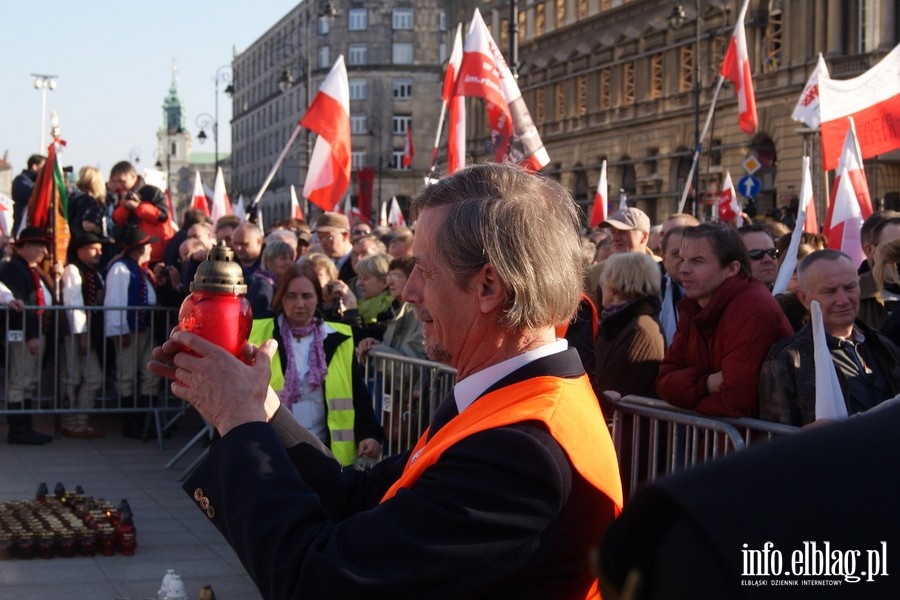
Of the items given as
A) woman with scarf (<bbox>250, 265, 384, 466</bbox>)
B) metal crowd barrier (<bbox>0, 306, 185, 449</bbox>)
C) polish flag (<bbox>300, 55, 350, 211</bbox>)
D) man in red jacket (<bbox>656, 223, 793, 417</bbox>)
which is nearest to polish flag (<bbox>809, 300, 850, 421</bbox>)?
man in red jacket (<bbox>656, 223, 793, 417</bbox>)

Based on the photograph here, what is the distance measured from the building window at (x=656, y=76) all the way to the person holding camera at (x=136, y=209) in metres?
39.9

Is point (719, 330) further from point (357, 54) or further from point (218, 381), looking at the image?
point (357, 54)

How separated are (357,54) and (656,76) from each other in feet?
187

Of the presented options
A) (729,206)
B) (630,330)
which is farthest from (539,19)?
(630,330)

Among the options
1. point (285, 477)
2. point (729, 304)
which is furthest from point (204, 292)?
point (729, 304)

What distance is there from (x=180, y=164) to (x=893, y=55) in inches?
6785

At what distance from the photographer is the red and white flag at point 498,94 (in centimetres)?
1318

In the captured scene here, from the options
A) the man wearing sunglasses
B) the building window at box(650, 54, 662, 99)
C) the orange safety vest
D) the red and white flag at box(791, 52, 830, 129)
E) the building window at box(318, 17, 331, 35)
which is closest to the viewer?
the orange safety vest

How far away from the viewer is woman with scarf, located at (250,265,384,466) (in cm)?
687

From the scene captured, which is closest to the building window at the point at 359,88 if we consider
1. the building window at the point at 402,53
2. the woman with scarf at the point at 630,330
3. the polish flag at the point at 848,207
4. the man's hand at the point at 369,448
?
the building window at the point at 402,53

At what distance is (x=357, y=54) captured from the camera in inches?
4112

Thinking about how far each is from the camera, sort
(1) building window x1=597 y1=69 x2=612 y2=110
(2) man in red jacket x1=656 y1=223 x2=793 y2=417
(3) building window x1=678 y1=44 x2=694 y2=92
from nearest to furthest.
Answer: (2) man in red jacket x1=656 y1=223 x2=793 y2=417, (3) building window x1=678 y1=44 x2=694 y2=92, (1) building window x1=597 y1=69 x2=612 y2=110

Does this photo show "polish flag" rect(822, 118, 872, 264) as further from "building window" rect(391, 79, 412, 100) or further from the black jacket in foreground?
"building window" rect(391, 79, 412, 100)

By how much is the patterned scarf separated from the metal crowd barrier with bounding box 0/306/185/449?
465 centimetres
